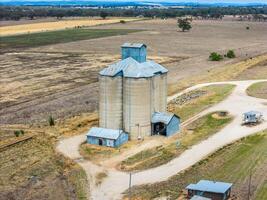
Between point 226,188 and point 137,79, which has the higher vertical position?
point 137,79

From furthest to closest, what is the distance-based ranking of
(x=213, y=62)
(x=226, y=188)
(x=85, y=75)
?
(x=213, y=62), (x=85, y=75), (x=226, y=188)

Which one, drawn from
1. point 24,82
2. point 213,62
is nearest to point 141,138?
point 24,82

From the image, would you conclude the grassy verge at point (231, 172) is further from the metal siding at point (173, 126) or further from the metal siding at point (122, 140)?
the metal siding at point (122, 140)

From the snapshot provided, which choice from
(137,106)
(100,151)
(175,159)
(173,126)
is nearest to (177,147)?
(175,159)

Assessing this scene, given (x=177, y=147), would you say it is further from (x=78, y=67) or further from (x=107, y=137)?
(x=78, y=67)

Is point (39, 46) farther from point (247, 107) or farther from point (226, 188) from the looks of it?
point (226, 188)

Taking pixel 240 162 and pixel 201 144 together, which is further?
pixel 201 144

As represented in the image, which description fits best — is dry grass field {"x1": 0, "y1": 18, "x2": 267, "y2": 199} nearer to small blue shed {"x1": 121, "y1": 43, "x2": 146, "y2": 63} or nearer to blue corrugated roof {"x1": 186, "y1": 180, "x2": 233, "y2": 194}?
blue corrugated roof {"x1": 186, "y1": 180, "x2": 233, "y2": 194}

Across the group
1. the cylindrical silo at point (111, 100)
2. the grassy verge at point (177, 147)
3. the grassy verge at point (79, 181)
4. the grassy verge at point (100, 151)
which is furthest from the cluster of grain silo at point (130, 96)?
the grassy verge at point (79, 181)

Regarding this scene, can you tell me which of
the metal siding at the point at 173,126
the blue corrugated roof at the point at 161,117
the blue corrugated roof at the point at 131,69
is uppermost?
the blue corrugated roof at the point at 131,69
